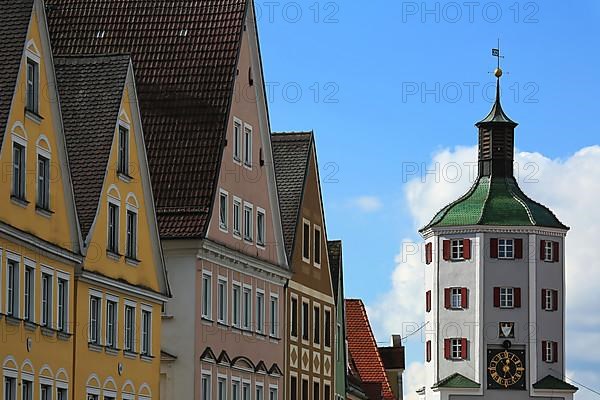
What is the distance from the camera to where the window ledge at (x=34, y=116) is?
43.2 metres

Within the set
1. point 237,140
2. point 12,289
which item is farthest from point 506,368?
point 12,289

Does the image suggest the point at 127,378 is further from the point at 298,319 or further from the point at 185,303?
the point at 298,319

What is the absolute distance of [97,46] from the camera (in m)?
60.1

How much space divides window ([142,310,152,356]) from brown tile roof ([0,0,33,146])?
438 inches

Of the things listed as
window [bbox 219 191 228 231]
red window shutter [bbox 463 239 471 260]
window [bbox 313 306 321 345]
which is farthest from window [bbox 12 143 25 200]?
red window shutter [bbox 463 239 471 260]

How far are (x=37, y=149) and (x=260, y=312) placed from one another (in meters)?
21.1

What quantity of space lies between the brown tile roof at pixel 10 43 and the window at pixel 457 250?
104 m

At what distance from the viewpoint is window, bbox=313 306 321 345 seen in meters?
71.2

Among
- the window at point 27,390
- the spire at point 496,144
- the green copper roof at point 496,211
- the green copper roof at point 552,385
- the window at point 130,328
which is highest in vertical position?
the spire at point 496,144

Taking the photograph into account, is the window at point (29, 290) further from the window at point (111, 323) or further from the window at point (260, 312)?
the window at point (260, 312)

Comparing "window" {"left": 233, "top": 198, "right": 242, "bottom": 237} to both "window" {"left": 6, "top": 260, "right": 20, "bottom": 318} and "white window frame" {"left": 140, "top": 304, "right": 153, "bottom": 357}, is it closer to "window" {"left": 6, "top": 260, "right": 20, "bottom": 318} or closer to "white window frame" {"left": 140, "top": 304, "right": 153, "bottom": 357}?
"white window frame" {"left": 140, "top": 304, "right": 153, "bottom": 357}

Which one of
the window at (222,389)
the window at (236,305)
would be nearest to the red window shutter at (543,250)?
the window at (236,305)

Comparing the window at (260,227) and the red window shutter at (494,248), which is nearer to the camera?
the window at (260,227)

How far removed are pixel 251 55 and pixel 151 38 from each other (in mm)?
3745
